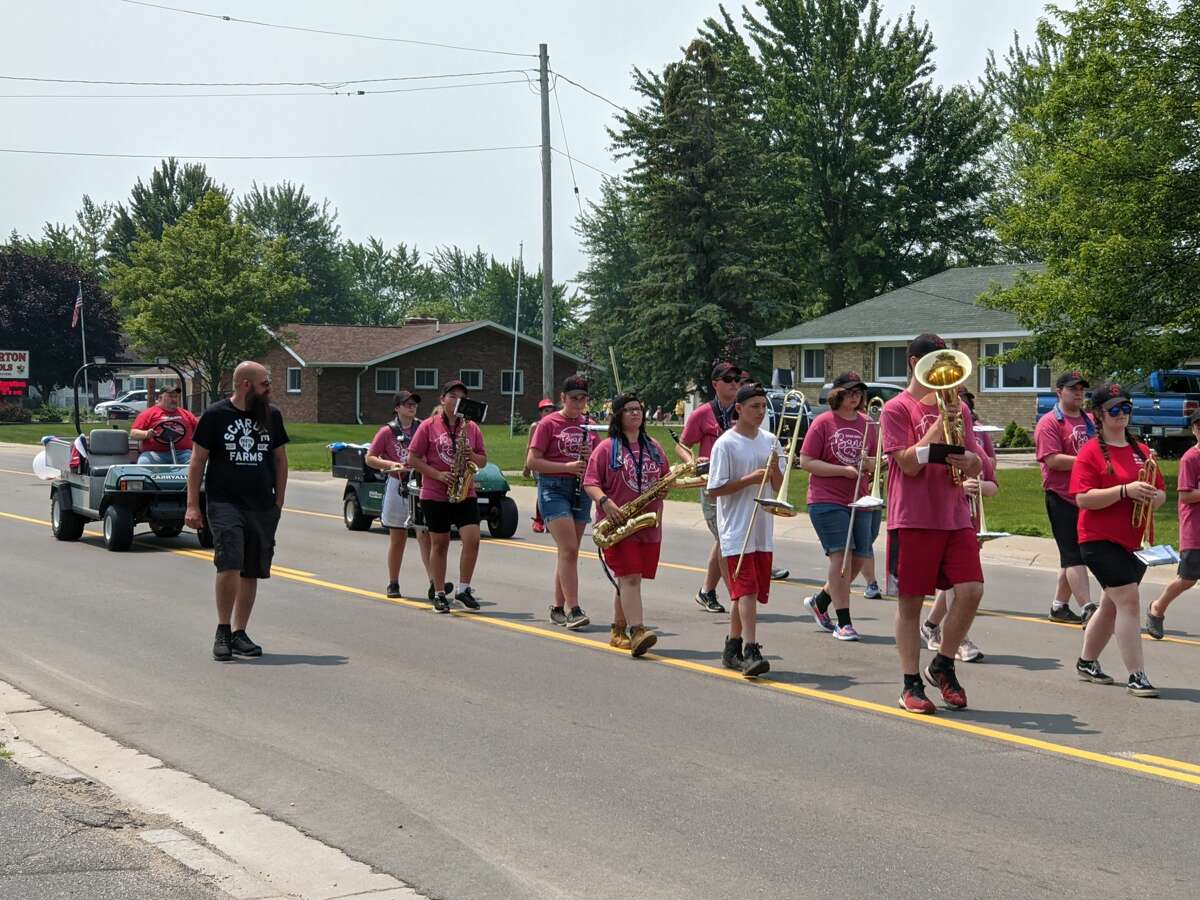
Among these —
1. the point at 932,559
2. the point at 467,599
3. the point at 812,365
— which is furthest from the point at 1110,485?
the point at 812,365

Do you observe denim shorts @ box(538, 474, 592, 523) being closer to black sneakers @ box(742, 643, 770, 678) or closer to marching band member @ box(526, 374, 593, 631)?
marching band member @ box(526, 374, 593, 631)

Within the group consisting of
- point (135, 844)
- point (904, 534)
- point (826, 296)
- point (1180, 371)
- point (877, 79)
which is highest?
point (877, 79)

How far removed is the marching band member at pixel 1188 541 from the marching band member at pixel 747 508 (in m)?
3.63

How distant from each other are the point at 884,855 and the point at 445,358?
62.7 meters

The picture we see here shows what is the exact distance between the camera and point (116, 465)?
17578mm

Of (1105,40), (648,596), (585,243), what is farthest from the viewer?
(585,243)

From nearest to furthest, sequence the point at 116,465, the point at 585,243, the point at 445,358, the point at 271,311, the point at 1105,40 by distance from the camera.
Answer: the point at 116,465 < the point at 1105,40 < the point at 271,311 < the point at 445,358 < the point at 585,243

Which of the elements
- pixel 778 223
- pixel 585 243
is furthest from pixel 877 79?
pixel 585 243

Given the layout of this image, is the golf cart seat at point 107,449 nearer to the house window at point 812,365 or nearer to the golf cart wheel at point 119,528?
the golf cart wheel at point 119,528

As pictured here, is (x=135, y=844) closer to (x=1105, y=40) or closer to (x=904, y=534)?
(x=904, y=534)

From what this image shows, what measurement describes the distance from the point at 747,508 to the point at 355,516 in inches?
447

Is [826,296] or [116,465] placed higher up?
[826,296]

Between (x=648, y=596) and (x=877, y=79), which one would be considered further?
(x=877, y=79)

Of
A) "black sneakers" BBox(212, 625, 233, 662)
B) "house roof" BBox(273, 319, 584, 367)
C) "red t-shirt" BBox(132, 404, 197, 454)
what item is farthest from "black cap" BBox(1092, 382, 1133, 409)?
"house roof" BBox(273, 319, 584, 367)
